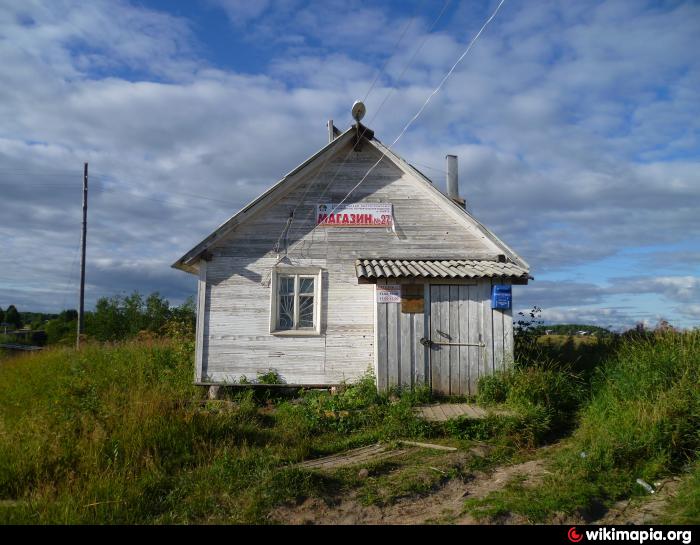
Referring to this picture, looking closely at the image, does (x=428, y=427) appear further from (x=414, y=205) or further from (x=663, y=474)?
(x=414, y=205)

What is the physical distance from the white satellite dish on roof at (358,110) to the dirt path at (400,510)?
25.0 feet

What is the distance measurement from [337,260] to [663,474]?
6.79 meters

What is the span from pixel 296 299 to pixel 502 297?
4.13 m

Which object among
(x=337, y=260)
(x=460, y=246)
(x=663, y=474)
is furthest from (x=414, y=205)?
(x=663, y=474)

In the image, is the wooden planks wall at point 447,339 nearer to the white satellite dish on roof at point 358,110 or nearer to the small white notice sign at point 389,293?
the small white notice sign at point 389,293

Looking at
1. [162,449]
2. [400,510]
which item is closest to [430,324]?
[400,510]

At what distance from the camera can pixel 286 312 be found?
11000mm

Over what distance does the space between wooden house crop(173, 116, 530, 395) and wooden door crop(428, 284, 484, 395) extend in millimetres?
19

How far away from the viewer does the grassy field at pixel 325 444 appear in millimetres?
5406

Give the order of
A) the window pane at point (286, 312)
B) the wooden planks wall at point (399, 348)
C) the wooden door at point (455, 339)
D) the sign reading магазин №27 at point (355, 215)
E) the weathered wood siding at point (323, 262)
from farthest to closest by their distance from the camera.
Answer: the sign reading магазин №27 at point (355, 215) → the window pane at point (286, 312) → the weathered wood siding at point (323, 262) → the wooden door at point (455, 339) → the wooden planks wall at point (399, 348)

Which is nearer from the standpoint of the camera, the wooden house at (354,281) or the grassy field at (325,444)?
the grassy field at (325,444)

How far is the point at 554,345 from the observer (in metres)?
13.6
